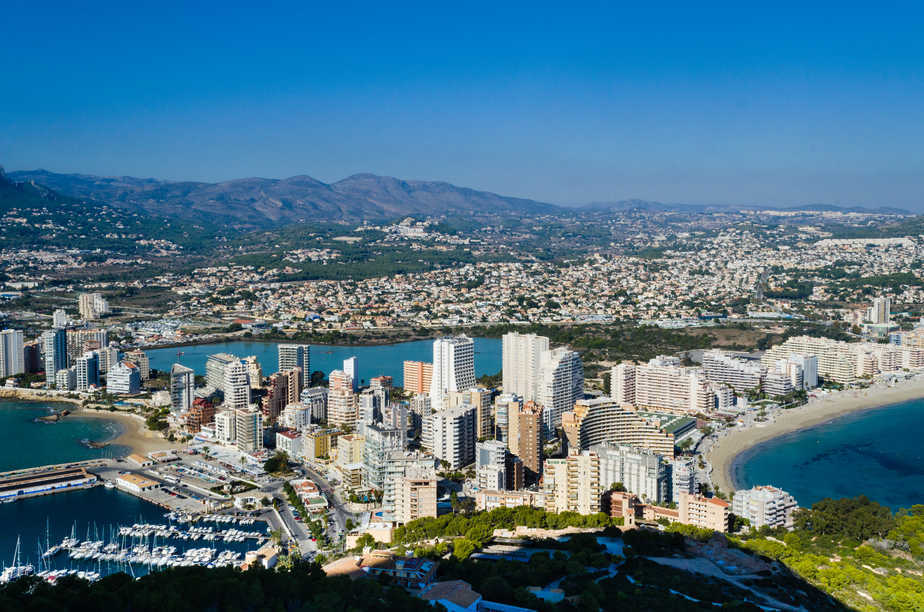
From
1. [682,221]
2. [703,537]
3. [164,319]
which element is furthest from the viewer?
[682,221]

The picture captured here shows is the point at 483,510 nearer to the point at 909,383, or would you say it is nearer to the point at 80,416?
the point at 80,416

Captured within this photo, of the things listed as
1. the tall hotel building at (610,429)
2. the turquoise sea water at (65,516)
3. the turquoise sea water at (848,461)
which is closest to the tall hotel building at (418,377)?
the tall hotel building at (610,429)

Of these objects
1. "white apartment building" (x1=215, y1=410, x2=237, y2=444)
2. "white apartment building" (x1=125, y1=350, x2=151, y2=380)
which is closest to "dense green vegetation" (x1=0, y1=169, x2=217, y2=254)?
"white apartment building" (x1=125, y1=350, x2=151, y2=380)

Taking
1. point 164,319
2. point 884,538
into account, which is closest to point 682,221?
point 164,319

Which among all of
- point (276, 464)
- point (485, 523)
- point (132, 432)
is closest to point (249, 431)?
point (276, 464)

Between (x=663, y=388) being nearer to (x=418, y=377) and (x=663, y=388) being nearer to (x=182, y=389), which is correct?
(x=418, y=377)
